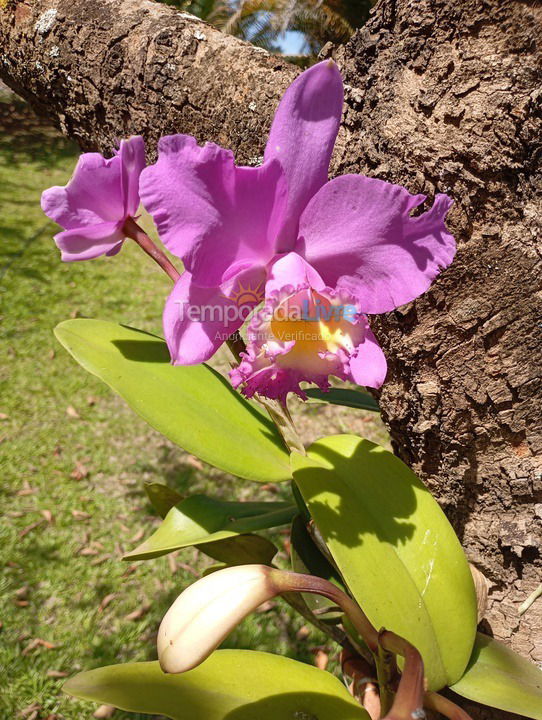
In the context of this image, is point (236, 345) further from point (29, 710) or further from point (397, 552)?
point (29, 710)

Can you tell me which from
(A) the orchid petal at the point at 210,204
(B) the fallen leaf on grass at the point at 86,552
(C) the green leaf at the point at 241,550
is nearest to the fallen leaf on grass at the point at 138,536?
(B) the fallen leaf on grass at the point at 86,552

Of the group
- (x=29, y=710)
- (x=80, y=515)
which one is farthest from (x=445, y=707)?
(x=80, y=515)

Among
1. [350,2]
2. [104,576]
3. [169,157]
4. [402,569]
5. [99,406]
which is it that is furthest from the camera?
[350,2]

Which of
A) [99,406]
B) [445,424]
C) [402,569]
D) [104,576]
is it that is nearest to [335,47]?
[445,424]

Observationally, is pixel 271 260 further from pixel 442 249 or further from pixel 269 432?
pixel 269 432

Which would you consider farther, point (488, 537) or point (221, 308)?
point (488, 537)

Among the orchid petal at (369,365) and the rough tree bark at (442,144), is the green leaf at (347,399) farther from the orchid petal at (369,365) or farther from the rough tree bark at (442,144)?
the orchid petal at (369,365)

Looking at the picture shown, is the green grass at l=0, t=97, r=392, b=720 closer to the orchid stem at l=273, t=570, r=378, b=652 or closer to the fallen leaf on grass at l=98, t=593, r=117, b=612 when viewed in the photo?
the fallen leaf on grass at l=98, t=593, r=117, b=612
